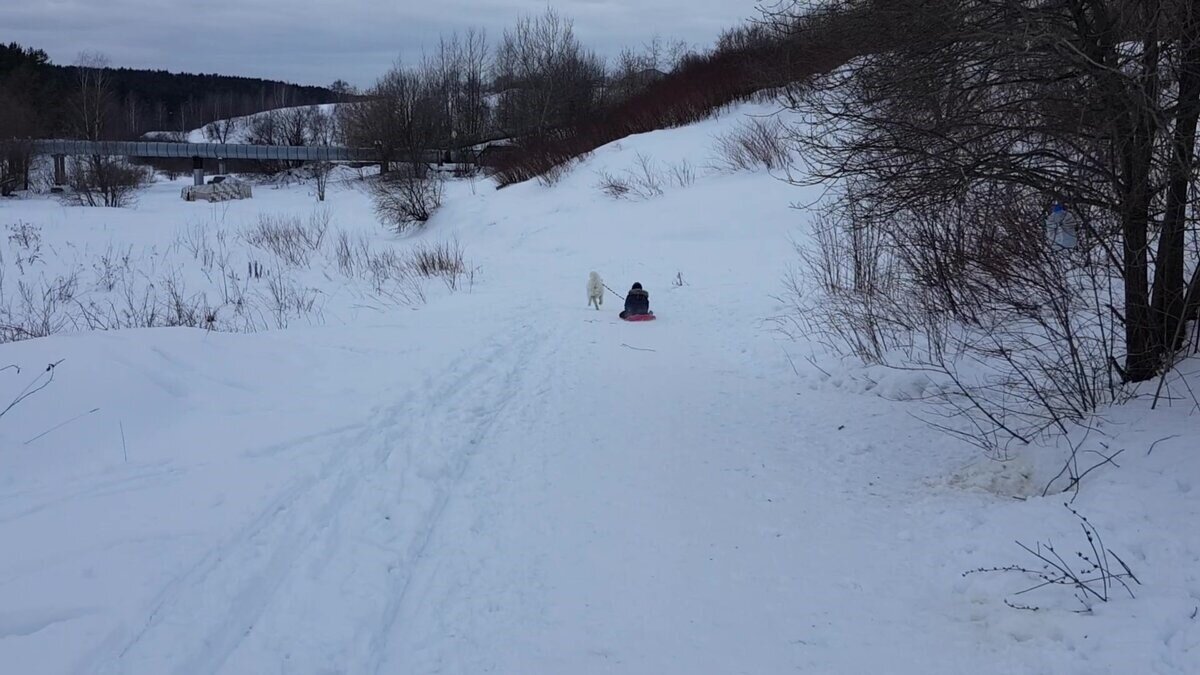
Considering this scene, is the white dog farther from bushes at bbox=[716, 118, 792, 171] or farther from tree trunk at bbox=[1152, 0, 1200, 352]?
bushes at bbox=[716, 118, 792, 171]

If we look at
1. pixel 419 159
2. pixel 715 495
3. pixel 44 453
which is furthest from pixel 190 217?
pixel 715 495

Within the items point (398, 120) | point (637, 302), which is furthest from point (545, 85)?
point (637, 302)

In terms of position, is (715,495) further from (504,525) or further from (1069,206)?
(1069,206)

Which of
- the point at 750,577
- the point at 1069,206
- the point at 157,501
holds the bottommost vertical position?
the point at 750,577

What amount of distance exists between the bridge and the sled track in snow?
37405 millimetres

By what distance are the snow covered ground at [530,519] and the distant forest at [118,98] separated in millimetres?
45818

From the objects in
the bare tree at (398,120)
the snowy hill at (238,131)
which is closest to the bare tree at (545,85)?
the bare tree at (398,120)

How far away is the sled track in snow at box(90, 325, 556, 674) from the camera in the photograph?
2.98 meters

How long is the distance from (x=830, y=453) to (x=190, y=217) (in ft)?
90.2

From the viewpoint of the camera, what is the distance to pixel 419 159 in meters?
31.8

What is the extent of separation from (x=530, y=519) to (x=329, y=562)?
1129 millimetres

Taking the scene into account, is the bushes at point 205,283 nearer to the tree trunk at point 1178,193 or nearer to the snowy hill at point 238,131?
the tree trunk at point 1178,193

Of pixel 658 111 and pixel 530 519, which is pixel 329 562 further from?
pixel 658 111

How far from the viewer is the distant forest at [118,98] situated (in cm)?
4994
